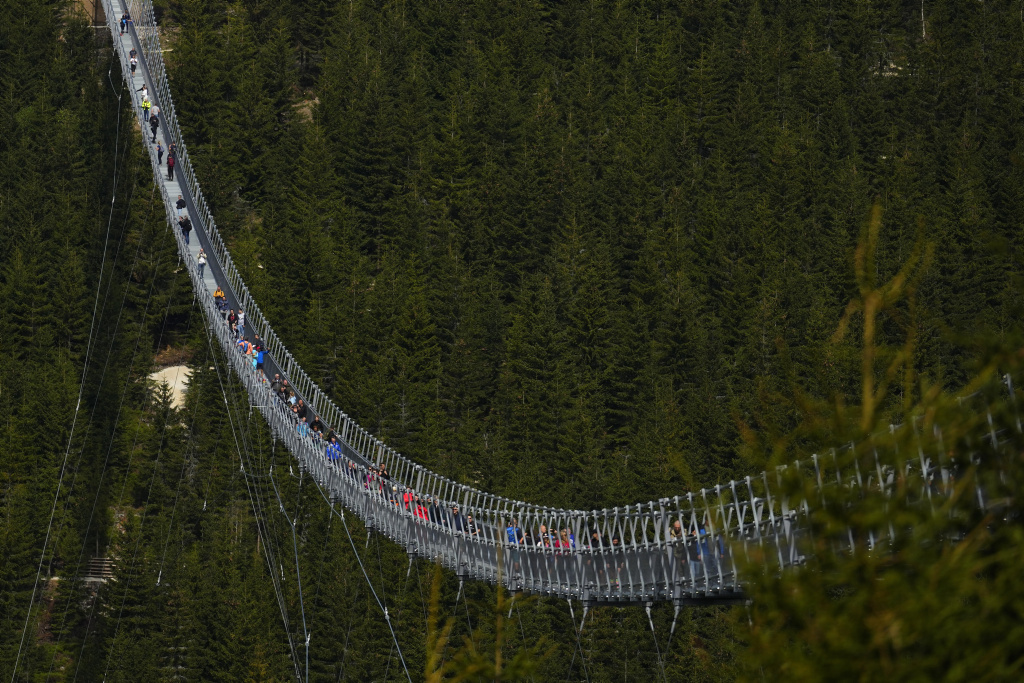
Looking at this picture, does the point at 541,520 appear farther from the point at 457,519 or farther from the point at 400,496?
the point at 457,519

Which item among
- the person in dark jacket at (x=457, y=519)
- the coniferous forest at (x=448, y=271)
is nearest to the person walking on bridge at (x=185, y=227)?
the coniferous forest at (x=448, y=271)

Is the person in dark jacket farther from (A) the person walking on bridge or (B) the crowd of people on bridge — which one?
(A) the person walking on bridge

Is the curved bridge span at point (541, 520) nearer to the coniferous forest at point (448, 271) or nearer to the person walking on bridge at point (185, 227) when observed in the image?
the person walking on bridge at point (185, 227)

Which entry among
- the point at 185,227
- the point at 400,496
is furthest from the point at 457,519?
the point at 185,227

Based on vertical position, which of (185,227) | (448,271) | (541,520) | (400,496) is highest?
(448,271)

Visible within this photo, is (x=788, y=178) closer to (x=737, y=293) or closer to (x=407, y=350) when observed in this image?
(x=737, y=293)

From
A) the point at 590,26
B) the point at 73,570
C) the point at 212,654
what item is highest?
the point at 590,26

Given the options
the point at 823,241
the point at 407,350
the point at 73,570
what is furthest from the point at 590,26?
the point at 73,570
